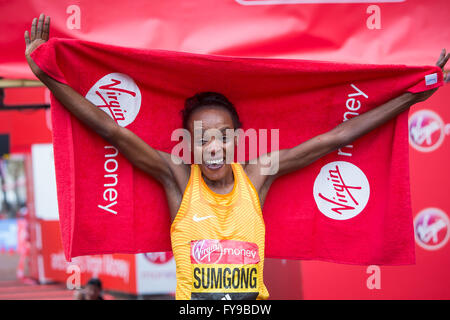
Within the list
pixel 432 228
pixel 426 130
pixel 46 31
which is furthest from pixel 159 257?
pixel 46 31

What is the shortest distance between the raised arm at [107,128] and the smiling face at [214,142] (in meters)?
0.20

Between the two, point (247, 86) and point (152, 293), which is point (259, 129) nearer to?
point (247, 86)

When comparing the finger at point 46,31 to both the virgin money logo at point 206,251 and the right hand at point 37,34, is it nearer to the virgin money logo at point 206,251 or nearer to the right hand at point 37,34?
the right hand at point 37,34

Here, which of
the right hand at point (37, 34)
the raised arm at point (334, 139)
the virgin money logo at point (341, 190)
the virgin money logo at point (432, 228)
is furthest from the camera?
the virgin money logo at point (432, 228)

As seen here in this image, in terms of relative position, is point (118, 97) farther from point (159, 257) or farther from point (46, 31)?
point (159, 257)

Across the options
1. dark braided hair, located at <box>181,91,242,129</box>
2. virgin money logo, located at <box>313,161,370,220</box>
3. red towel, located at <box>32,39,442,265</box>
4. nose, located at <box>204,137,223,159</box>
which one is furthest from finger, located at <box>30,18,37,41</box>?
virgin money logo, located at <box>313,161,370,220</box>

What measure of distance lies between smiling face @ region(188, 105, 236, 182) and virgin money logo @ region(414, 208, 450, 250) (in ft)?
8.45

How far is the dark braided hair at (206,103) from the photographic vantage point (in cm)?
296

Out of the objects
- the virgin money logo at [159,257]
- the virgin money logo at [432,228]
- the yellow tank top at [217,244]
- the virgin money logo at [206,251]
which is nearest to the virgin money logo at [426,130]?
the virgin money logo at [432,228]

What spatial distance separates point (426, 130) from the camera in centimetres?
469

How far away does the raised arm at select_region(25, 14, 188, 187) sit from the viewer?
2568mm

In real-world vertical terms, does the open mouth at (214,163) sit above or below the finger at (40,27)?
below

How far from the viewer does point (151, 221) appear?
3.11 m

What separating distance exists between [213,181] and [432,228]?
2722 mm
